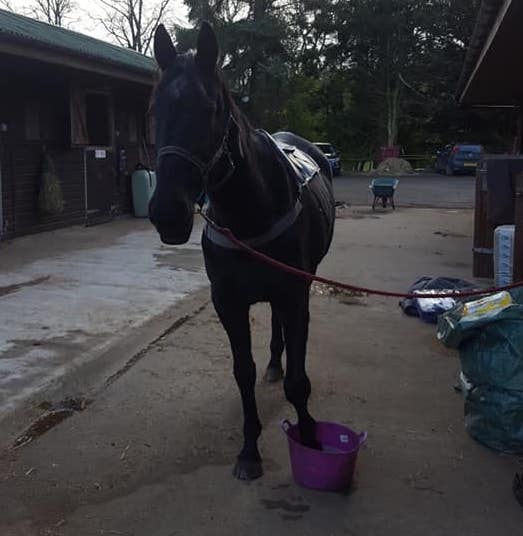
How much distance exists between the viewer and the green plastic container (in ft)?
41.3

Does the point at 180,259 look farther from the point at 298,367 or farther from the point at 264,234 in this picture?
the point at 264,234

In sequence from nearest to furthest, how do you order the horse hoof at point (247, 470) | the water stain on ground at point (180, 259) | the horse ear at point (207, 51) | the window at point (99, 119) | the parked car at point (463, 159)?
the horse ear at point (207, 51)
the horse hoof at point (247, 470)
the water stain on ground at point (180, 259)
the window at point (99, 119)
the parked car at point (463, 159)

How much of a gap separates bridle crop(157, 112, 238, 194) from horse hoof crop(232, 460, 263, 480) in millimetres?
1240

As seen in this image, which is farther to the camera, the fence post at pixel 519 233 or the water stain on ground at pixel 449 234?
the water stain on ground at pixel 449 234

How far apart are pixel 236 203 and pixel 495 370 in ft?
4.63

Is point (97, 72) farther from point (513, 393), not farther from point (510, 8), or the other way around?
point (513, 393)

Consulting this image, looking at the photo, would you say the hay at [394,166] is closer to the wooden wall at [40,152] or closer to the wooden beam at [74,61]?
the wooden wall at [40,152]

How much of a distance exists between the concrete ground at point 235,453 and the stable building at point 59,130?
17.5 feet

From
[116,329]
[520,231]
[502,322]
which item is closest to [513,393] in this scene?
[502,322]

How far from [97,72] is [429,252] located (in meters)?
5.49

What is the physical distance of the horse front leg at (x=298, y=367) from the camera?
2924mm

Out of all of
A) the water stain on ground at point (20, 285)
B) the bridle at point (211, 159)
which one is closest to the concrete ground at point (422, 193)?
the water stain on ground at point (20, 285)

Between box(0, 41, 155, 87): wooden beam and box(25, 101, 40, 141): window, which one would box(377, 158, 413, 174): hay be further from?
box(25, 101, 40, 141): window

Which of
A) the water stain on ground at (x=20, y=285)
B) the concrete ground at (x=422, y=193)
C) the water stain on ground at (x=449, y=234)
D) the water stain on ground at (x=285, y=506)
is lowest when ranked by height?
the water stain on ground at (x=285, y=506)
